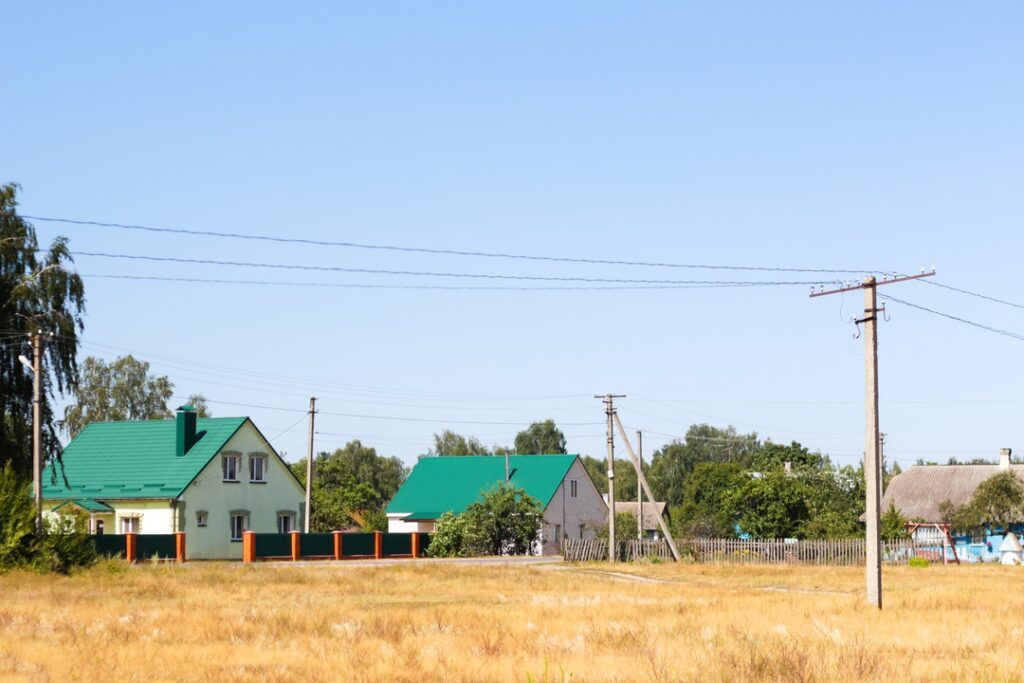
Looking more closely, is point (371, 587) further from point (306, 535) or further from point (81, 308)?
point (306, 535)

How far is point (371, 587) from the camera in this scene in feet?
124

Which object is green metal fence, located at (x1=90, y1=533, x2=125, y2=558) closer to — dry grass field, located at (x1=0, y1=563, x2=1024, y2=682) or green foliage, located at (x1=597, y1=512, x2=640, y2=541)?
dry grass field, located at (x1=0, y1=563, x2=1024, y2=682)

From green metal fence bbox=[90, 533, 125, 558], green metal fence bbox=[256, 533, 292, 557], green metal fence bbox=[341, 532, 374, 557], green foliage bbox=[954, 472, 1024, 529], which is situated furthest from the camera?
green foliage bbox=[954, 472, 1024, 529]

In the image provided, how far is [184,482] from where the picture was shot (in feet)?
202

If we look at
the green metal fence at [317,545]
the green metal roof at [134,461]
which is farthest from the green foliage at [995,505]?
the green metal roof at [134,461]

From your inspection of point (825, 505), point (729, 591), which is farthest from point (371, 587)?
point (825, 505)

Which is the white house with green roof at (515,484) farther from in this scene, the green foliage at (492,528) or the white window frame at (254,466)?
the white window frame at (254,466)

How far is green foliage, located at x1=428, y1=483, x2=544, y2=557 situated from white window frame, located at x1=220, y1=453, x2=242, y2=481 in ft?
34.1

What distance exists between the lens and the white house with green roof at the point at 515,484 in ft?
256

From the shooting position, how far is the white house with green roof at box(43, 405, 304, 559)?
61.8m

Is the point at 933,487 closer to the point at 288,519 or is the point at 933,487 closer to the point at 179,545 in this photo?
the point at 288,519

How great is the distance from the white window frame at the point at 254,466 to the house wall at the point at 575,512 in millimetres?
17350

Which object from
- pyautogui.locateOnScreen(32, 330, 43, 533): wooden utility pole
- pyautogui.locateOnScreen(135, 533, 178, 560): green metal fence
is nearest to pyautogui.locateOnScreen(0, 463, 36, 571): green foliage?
pyautogui.locateOnScreen(32, 330, 43, 533): wooden utility pole

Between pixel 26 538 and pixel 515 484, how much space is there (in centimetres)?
4262
